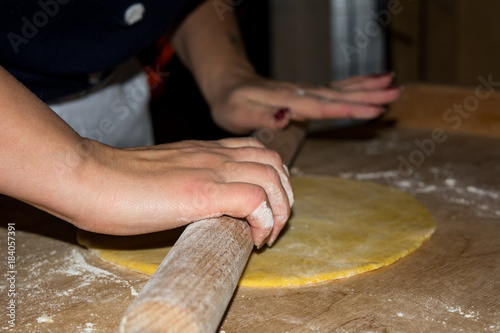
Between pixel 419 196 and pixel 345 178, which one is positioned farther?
pixel 345 178

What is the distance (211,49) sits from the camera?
5.07 ft

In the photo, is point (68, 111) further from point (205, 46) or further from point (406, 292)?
point (406, 292)

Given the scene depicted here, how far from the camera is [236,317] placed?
0.72 m

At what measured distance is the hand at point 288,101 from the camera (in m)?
1.39

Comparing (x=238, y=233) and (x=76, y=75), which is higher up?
(x=76, y=75)

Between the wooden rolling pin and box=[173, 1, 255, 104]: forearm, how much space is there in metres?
0.76

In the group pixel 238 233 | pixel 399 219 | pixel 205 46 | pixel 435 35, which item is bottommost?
pixel 435 35

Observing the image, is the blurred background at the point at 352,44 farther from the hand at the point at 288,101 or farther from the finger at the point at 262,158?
the finger at the point at 262,158

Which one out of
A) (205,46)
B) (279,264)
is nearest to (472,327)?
(279,264)

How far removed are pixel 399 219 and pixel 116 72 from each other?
84 centimetres

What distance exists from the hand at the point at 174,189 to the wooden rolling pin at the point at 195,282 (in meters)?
0.03

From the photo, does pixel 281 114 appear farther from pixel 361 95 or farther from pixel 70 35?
pixel 70 35

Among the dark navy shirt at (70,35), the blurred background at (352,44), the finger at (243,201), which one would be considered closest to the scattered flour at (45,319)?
the finger at (243,201)

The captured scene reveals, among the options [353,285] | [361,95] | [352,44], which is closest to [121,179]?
[353,285]
